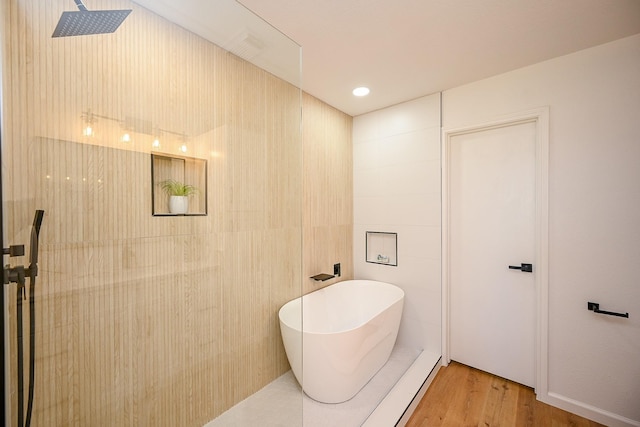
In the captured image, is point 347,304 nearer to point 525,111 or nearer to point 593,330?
point 593,330

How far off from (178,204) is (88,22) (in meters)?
0.83

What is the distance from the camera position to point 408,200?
8.91ft

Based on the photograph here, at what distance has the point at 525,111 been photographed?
207 centimetres

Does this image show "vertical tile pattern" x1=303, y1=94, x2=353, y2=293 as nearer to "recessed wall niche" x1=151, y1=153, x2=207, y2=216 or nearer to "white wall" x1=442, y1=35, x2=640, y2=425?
"recessed wall niche" x1=151, y1=153, x2=207, y2=216

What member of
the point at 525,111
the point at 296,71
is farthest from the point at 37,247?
the point at 525,111

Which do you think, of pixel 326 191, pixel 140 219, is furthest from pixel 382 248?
pixel 140 219

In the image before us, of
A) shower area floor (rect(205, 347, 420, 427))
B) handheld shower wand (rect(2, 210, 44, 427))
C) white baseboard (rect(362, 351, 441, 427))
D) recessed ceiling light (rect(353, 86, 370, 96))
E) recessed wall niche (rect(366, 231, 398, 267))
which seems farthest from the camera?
recessed wall niche (rect(366, 231, 398, 267))

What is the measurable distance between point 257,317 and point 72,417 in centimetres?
96

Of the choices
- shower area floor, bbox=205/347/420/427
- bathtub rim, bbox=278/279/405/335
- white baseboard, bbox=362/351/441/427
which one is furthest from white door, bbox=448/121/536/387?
shower area floor, bbox=205/347/420/427

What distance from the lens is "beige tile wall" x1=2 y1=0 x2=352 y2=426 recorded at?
975 mm

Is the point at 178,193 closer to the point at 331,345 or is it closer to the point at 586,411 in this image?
the point at 331,345

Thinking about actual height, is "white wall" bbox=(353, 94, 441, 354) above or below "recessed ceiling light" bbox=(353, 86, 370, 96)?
below

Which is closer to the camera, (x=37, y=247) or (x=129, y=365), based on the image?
(x=37, y=247)

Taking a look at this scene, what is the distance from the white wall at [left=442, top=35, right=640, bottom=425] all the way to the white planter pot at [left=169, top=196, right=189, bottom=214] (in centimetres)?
253
